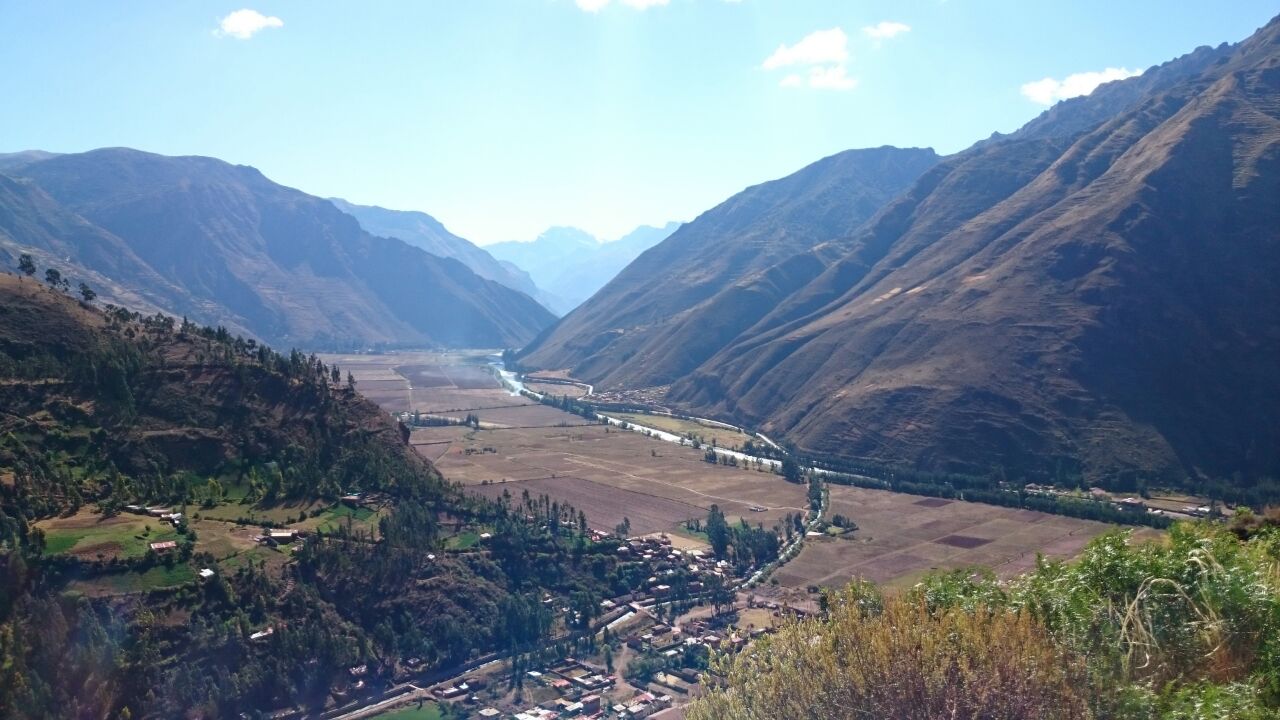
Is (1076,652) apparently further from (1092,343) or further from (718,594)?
(1092,343)

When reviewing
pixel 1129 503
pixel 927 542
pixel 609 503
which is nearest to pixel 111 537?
pixel 609 503

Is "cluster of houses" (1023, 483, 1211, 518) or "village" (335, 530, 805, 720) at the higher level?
"cluster of houses" (1023, 483, 1211, 518)

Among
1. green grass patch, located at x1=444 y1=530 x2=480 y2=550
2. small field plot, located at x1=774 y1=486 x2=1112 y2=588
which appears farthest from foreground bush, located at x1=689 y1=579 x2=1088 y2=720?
green grass patch, located at x1=444 y1=530 x2=480 y2=550

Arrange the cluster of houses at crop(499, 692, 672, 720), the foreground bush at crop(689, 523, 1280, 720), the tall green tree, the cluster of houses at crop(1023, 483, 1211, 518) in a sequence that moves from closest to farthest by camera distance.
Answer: the foreground bush at crop(689, 523, 1280, 720) → the cluster of houses at crop(499, 692, 672, 720) → the tall green tree → the cluster of houses at crop(1023, 483, 1211, 518)

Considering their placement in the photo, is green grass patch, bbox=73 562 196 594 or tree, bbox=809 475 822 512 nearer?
green grass patch, bbox=73 562 196 594

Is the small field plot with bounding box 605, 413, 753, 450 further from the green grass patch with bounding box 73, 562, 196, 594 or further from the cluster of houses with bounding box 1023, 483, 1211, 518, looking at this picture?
the green grass patch with bounding box 73, 562, 196, 594
